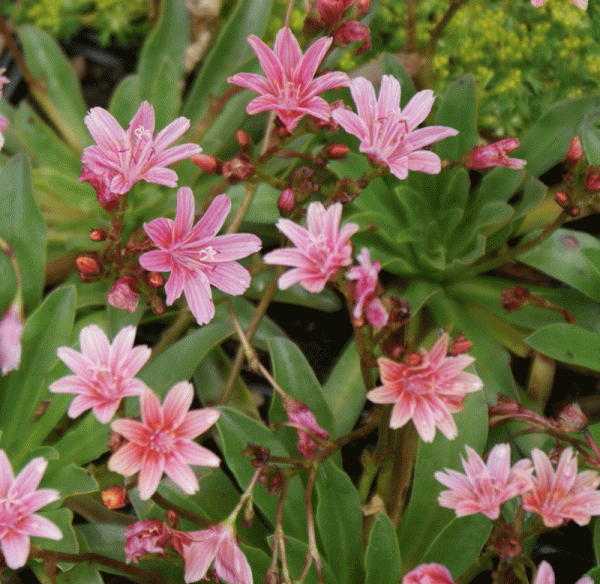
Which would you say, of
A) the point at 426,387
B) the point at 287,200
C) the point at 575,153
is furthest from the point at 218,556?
the point at 575,153

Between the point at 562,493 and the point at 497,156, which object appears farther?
the point at 497,156

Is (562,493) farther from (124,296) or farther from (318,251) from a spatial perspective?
(124,296)

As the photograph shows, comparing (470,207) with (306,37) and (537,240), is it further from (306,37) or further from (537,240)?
(306,37)

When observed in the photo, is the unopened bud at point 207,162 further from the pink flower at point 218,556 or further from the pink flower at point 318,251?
the pink flower at point 218,556

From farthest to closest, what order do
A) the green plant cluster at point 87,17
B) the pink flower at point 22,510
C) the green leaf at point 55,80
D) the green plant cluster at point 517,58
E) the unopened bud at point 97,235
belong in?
the green plant cluster at point 87,17, the green leaf at point 55,80, the green plant cluster at point 517,58, the unopened bud at point 97,235, the pink flower at point 22,510

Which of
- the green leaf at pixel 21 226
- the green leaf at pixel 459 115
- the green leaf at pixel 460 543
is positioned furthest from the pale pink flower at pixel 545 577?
the green leaf at pixel 21 226

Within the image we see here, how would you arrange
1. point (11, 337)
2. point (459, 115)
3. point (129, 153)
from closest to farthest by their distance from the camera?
point (129, 153) → point (11, 337) → point (459, 115)
